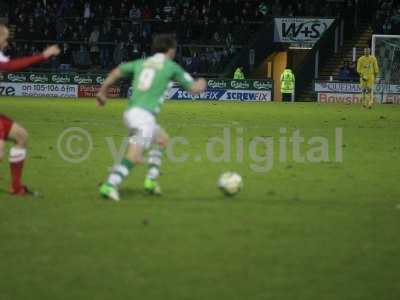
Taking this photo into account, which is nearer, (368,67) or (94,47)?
(368,67)

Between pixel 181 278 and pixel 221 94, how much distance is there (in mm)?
36943

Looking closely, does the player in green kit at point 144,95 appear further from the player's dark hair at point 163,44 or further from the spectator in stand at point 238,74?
the spectator in stand at point 238,74

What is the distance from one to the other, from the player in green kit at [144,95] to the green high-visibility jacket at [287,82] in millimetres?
31777

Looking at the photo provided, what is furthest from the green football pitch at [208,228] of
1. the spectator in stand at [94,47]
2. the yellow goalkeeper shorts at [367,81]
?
the spectator in stand at [94,47]

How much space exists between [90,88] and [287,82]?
30.5ft

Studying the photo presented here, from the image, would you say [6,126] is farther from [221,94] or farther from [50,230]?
[221,94]

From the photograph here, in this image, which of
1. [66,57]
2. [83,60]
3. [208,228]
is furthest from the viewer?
[66,57]

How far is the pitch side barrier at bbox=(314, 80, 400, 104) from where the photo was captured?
41750 mm

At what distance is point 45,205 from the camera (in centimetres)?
1037

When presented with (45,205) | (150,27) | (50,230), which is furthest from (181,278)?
(150,27)

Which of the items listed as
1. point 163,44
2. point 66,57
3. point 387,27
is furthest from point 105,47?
point 163,44

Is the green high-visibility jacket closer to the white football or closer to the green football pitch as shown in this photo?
the green football pitch

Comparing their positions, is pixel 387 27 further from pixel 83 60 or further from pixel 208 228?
pixel 208 228

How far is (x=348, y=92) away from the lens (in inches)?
1687
